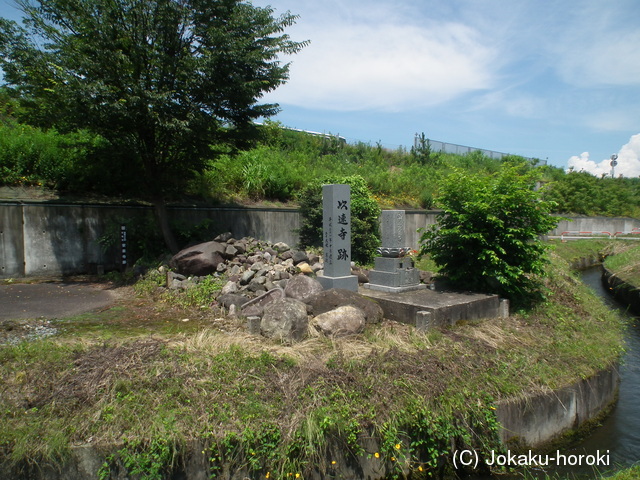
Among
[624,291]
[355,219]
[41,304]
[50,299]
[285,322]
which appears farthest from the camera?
[624,291]

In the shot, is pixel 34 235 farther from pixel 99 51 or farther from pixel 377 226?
pixel 377 226

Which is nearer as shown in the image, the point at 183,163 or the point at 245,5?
the point at 245,5

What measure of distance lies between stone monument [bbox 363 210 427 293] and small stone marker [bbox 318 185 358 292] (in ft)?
1.83

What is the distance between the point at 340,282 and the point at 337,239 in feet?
2.83

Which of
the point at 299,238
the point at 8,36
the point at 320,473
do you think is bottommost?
the point at 320,473

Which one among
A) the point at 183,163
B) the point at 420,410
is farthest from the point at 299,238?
the point at 420,410

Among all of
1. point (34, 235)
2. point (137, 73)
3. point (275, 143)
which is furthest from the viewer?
point (275, 143)

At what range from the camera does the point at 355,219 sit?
41.3ft

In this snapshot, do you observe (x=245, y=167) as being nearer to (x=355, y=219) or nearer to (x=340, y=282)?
(x=355, y=219)

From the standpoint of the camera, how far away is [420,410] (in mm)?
4852

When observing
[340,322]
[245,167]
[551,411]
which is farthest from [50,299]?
[551,411]

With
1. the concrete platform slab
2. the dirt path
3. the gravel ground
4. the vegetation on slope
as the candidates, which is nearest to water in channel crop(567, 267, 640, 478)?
the concrete platform slab

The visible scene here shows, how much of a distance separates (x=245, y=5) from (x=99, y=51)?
3463 mm

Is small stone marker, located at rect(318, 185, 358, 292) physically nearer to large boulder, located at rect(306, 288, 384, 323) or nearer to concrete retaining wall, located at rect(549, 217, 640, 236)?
large boulder, located at rect(306, 288, 384, 323)
